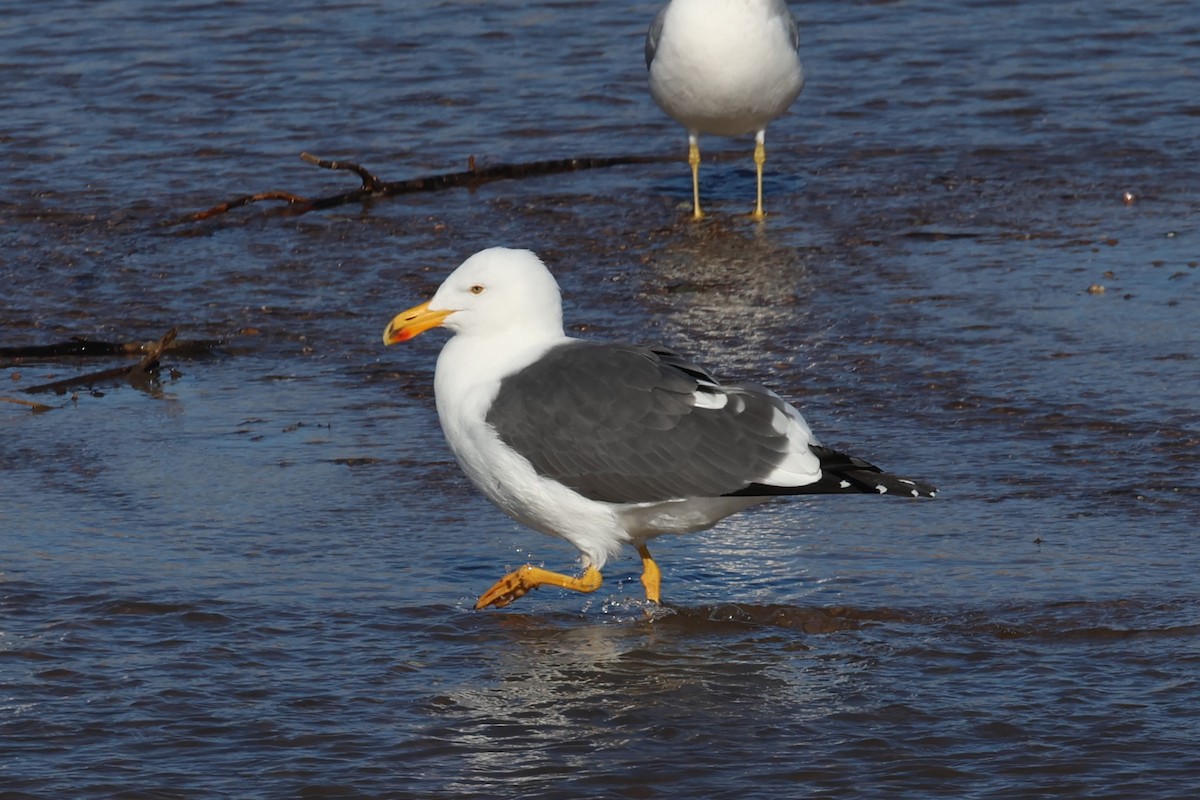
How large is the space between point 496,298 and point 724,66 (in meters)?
5.52

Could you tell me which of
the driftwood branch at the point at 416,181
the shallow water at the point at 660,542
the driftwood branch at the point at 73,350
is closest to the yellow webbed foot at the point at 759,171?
the shallow water at the point at 660,542

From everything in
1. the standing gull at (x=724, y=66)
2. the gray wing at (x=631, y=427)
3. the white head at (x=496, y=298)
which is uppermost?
the standing gull at (x=724, y=66)

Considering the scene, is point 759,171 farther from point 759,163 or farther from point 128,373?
point 128,373

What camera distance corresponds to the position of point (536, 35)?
15539mm

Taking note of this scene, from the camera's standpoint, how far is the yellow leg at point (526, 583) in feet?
19.2

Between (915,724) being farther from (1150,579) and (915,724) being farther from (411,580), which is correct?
(411,580)

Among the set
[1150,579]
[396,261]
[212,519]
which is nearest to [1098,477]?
[1150,579]

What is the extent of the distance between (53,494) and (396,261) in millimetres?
3436

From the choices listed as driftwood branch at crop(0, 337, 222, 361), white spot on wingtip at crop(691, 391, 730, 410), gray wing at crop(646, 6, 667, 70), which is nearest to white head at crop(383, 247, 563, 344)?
white spot on wingtip at crop(691, 391, 730, 410)

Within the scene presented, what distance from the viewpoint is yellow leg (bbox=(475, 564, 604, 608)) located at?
19.2 ft

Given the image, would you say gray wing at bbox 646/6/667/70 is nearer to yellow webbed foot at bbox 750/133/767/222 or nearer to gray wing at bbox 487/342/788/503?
yellow webbed foot at bbox 750/133/767/222

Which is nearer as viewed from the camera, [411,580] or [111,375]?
[411,580]

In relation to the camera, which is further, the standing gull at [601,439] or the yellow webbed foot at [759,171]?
the yellow webbed foot at [759,171]

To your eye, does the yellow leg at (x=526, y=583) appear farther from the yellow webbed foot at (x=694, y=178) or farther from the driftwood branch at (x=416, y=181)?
the yellow webbed foot at (x=694, y=178)
